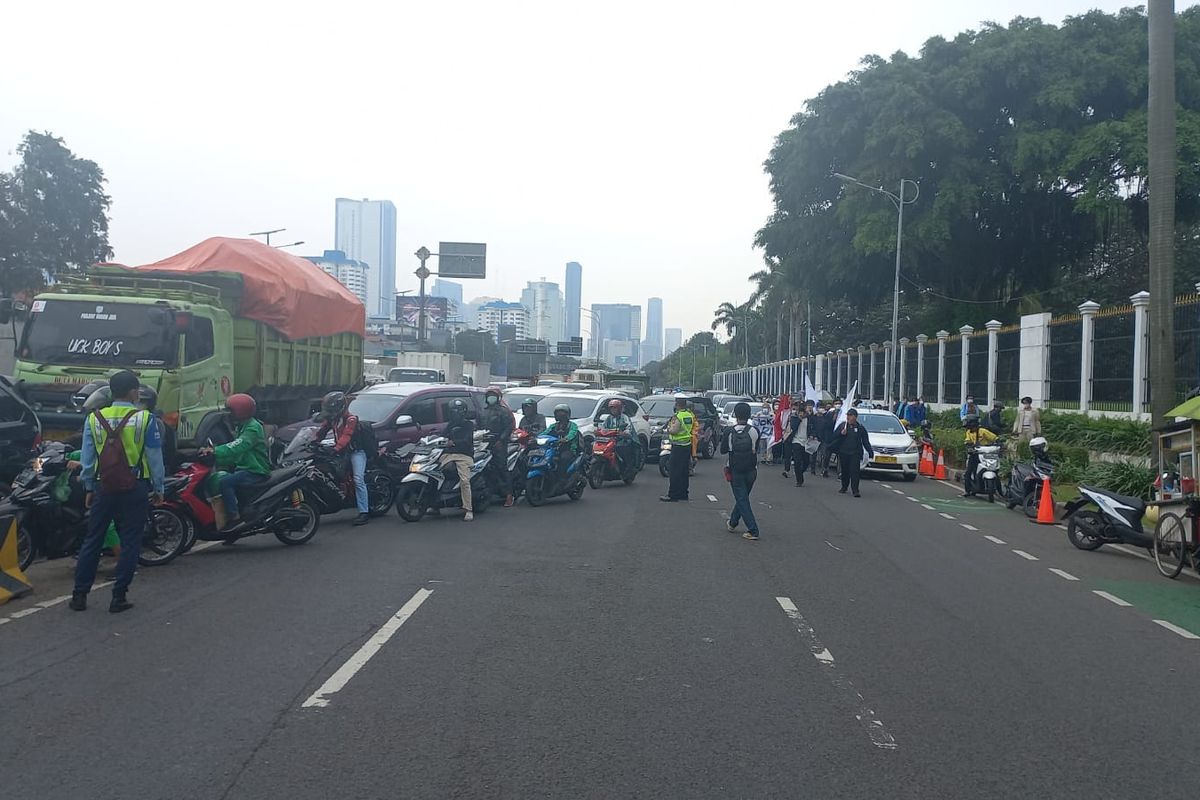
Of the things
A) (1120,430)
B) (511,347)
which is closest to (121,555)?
(1120,430)

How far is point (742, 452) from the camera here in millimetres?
12836

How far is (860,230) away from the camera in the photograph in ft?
123

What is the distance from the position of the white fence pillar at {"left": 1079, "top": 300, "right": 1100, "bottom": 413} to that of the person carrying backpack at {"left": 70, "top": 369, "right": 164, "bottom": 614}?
19.8 metres

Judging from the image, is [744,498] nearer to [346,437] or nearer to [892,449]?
[346,437]

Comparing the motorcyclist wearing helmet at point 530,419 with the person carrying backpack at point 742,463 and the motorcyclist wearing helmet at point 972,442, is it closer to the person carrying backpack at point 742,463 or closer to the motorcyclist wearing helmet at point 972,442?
the person carrying backpack at point 742,463

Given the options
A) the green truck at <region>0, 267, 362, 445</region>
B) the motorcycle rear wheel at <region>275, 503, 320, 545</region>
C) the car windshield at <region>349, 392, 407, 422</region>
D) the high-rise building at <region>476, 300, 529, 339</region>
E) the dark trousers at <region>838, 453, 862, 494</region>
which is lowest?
the motorcycle rear wheel at <region>275, 503, 320, 545</region>

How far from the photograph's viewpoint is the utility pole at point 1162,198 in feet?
47.9

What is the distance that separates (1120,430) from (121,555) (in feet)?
56.8

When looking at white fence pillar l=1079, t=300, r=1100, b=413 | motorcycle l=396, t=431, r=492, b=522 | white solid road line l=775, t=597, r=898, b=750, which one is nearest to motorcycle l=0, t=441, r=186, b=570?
motorcycle l=396, t=431, r=492, b=522

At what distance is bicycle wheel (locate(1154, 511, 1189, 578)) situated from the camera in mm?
10844

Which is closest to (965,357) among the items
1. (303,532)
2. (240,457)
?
(303,532)

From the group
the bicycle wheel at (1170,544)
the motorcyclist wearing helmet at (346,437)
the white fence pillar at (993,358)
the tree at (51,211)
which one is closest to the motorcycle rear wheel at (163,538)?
the motorcyclist wearing helmet at (346,437)

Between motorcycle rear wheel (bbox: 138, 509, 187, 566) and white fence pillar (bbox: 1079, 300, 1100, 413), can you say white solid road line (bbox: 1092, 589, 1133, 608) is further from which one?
white fence pillar (bbox: 1079, 300, 1100, 413)

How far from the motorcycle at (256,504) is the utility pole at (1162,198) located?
11438 millimetres
